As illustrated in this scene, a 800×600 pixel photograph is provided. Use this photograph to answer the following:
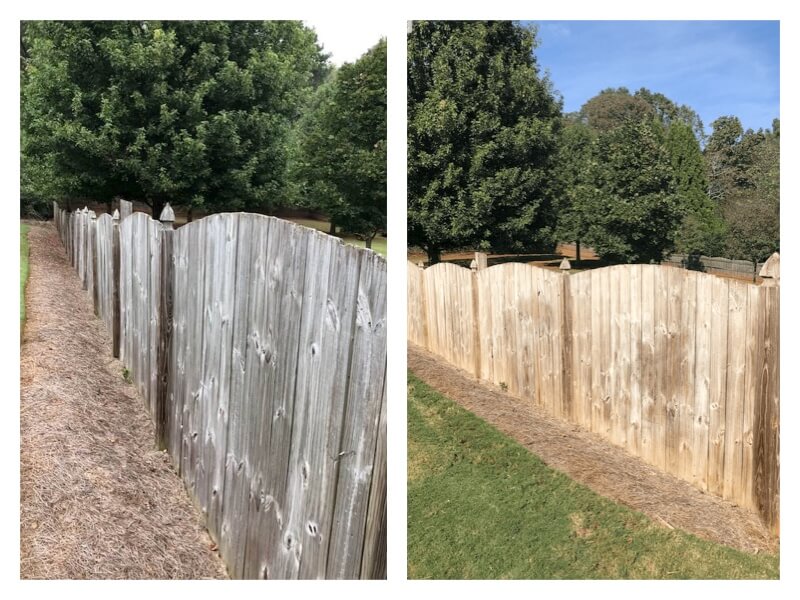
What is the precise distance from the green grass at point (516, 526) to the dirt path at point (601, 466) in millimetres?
33

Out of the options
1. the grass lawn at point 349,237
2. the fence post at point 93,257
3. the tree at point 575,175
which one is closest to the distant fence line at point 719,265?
the tree at point 575,175

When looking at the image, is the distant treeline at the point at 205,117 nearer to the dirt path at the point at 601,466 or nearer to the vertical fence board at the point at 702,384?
the dirt path at the point at 601,466

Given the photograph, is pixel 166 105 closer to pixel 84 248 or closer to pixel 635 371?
pixel 84 248

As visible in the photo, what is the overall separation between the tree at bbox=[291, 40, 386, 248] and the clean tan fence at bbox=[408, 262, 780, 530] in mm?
258

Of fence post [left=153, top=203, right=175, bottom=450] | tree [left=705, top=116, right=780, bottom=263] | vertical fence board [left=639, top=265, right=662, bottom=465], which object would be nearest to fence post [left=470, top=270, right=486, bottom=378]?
vertical fence board [left=639, top=265, right=662, bottom=465]

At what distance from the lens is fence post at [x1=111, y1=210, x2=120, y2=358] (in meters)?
2.72

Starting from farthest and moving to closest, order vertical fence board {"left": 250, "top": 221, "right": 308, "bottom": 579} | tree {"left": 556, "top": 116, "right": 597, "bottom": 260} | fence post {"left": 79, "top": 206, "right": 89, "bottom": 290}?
fence post {"left": 79, "top": 206, "right": 89, "bottom": 290}, tree {"left": 556, "top": 116, "right": 597, "bottom": 260}, vertical fence board {"left": 250, "top": 221, "right": 308, "bottom": 579}

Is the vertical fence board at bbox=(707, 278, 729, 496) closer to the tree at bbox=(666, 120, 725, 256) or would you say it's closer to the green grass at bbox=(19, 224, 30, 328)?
the tree at bbox=(666, 120, 725, 256)

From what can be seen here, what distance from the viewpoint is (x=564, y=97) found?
1718 mm

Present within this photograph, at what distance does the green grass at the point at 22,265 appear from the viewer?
1.86m

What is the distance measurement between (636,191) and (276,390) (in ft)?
3.73

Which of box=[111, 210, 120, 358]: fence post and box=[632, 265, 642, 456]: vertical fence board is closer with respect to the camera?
box=[632, 265, 642, 456]: vertical fence board

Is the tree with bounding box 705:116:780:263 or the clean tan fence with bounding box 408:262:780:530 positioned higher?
the tree with bounding box 705:116:780:263
